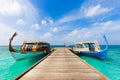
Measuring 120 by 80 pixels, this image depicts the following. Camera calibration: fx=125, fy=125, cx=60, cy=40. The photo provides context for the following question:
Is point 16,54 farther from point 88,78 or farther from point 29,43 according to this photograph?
point 88,78

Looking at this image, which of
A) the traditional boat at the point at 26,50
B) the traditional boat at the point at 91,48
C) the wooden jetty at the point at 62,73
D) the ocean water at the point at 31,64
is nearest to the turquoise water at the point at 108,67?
the ocean water at the point at 31,64

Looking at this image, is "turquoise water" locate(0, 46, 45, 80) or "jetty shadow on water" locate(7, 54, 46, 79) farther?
"jetty shadow on water" locate(7, 54, 46, 79)

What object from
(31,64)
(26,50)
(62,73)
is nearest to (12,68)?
(31,64)

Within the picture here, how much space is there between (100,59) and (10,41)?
55.9 feet

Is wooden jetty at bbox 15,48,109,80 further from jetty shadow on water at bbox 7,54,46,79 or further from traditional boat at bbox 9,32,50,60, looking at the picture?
traditional boat at bbox 9,32,50,60

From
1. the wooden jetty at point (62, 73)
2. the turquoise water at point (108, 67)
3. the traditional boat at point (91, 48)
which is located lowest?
the turquoise water at point (108, 67)

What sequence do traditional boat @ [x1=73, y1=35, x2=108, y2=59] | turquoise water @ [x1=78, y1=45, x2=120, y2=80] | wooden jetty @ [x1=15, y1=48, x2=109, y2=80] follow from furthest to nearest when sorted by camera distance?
traditional boat @ [x1=73, y1=35, x2=108, y2=59]
turquoise water @ [x1=78, y1=45, x2=120, y2=80]
wooden jetty @ [x1=15, y1=48, x2=109, y2=80]

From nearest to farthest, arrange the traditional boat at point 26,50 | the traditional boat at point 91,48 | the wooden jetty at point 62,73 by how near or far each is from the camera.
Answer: the wooden jetty at point 62,73, the traditional boat at point 26,50, the traditional boat at point 91,48

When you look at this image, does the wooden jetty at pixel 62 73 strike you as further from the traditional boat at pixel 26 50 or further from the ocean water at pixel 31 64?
the traditional boat at pixel 26 50

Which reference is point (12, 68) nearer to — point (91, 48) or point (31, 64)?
point (31, 64)

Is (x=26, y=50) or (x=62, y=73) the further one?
(x=26, y=50)

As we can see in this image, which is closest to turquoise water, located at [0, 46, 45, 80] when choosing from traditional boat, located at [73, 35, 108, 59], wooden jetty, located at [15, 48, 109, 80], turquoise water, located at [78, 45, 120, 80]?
wooden jetty, located at [15, 48, 109, 80]

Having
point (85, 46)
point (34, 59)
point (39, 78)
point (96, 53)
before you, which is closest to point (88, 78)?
point (39, 78)

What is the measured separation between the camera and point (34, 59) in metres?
24.5
